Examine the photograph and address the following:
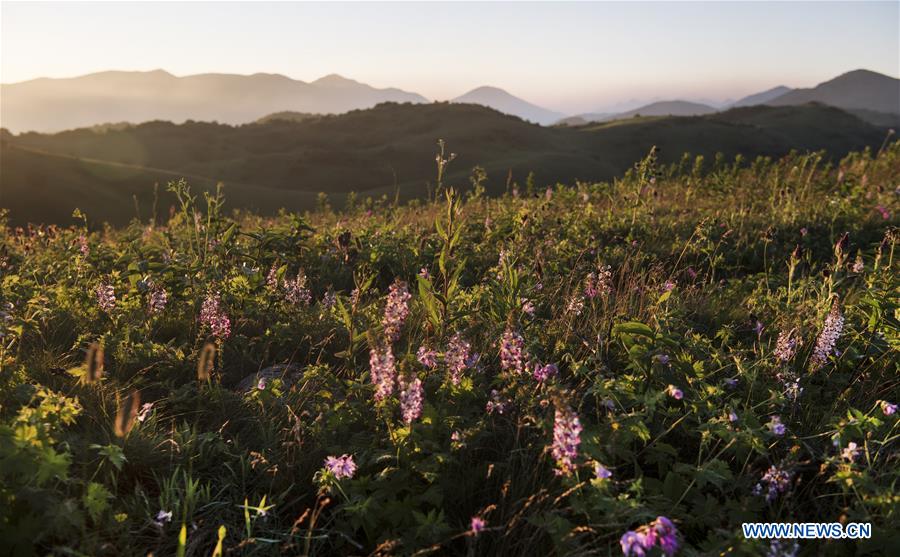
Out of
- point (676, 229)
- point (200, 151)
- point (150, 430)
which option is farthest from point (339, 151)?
point (150, 430)

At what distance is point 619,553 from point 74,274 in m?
4.93

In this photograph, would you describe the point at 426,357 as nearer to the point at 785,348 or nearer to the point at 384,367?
the point at 384,367

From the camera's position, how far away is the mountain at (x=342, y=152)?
104 ft

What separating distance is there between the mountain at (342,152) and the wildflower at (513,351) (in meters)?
28.0

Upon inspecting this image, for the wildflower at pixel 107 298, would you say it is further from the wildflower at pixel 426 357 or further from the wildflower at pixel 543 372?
the wildflower at pixel 543 372

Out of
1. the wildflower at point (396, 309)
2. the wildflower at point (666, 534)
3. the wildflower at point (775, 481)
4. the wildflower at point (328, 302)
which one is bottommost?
the wildflower at point (775, 481)

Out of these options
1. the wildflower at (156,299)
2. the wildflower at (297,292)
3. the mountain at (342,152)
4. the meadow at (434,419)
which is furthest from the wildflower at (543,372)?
the mountain at (342,152)

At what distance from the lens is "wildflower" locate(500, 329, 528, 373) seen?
2695 millimetres

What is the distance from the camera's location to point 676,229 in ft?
24.0

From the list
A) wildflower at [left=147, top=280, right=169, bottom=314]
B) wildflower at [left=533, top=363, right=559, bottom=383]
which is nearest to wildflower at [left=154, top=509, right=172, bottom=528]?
wildflower at [left=533, top=363, right=559, bottom=383]

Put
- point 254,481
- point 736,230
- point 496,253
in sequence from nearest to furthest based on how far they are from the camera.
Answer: point 254,481 < point 496,253 < point 736,230

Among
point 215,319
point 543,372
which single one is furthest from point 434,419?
point 215,319

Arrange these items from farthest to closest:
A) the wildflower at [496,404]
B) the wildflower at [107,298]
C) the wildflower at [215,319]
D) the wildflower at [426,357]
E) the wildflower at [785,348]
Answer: the wildflower at [107,298], the wildflower at [215,319], the wildflower at [785,348], the wildflower at [426,357], the wildflower at [496,404]

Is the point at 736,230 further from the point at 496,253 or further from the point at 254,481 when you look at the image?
the point at 254,481
